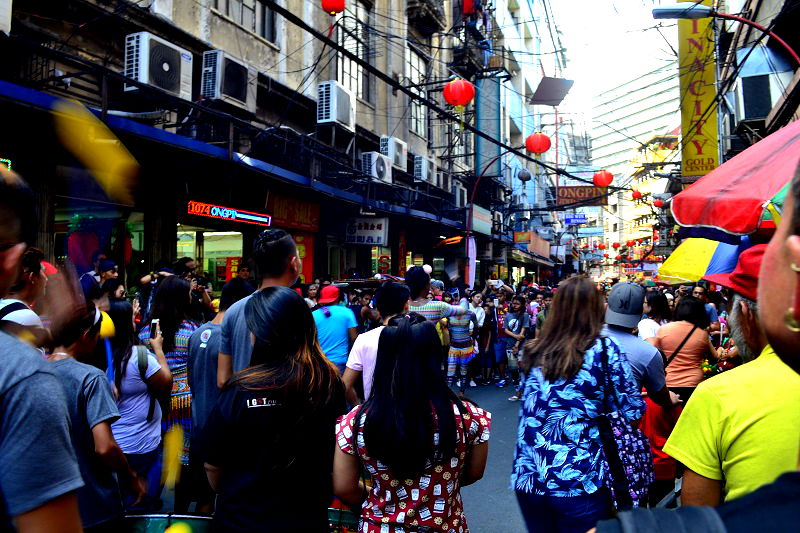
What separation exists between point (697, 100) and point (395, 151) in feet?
31.5

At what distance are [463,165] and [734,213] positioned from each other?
25.6 meters

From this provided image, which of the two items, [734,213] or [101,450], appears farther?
[734,213]

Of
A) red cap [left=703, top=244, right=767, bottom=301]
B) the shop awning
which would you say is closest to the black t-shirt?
red cap [left=703, top=244, right=767, bottom=301]

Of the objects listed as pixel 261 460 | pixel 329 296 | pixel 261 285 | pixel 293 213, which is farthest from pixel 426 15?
pixel 261 460

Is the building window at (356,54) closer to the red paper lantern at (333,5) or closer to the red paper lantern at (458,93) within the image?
the red paper lantern at (458,93)

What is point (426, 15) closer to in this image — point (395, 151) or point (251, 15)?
point (395, 151)

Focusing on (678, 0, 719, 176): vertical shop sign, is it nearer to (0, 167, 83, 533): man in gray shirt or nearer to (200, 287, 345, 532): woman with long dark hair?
(200, 287, 345, 532): woman with long dark hair

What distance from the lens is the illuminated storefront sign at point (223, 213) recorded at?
423 inches

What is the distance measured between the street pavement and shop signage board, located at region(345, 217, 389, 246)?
30.3 feet

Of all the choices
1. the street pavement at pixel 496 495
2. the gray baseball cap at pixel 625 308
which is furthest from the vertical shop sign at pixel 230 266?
the gray baseball cap at pixel 625 308

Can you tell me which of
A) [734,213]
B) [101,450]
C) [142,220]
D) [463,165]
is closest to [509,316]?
[142,220]

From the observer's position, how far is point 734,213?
2.71 meters

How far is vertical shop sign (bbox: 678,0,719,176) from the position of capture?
16.2 meters

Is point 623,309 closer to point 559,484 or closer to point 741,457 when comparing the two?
point 559,484
